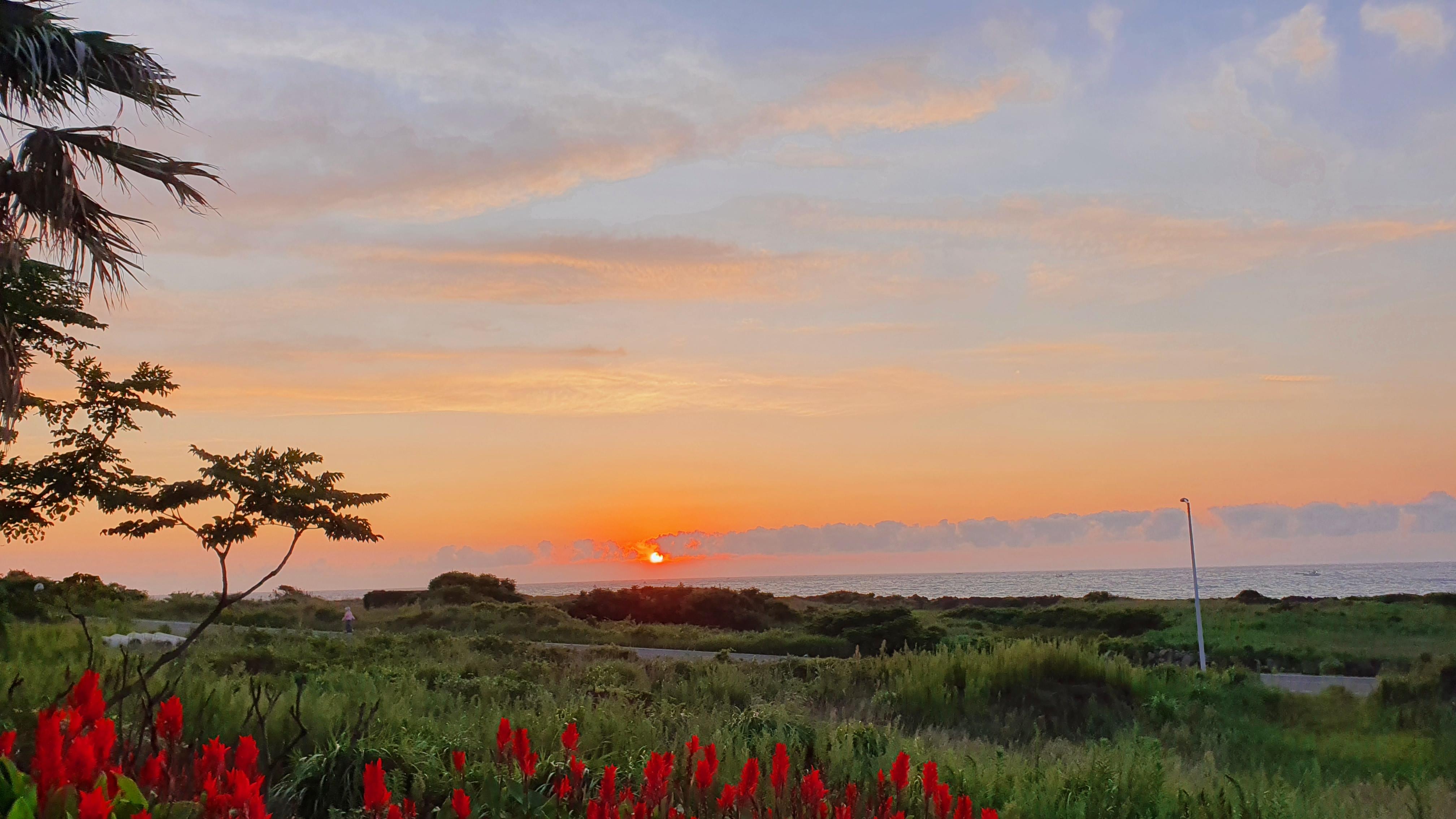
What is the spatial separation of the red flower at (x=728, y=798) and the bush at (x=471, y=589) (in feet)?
142

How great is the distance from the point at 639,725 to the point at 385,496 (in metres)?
4.08

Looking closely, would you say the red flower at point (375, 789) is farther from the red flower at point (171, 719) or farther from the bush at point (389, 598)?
the bush at point (389, 598)

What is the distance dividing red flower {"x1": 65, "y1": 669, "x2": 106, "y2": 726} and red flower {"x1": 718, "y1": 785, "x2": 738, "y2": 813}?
2.54 metres

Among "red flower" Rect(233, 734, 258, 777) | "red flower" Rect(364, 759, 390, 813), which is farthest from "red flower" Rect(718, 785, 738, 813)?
"red flower" Rect(233, 734, 258, 777)

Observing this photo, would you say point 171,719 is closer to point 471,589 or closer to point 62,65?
point 62,65

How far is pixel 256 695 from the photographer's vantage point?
5.62 meters

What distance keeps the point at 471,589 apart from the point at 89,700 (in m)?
46.5

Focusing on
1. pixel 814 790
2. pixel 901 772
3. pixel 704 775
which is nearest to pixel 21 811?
pixel 704 775

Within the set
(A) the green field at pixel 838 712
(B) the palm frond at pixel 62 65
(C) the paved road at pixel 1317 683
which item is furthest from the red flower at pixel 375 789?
(C) the paved road at pixel 1317 683

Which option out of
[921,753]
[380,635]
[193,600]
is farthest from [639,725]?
[193,600]

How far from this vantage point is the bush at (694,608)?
47344 mm

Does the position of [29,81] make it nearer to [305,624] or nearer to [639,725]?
[639,725]

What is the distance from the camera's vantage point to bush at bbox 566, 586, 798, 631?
47.3m

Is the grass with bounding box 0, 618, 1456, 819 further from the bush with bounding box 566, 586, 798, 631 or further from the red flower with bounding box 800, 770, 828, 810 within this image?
the bush with bounding box 566, 586, 798, 631
